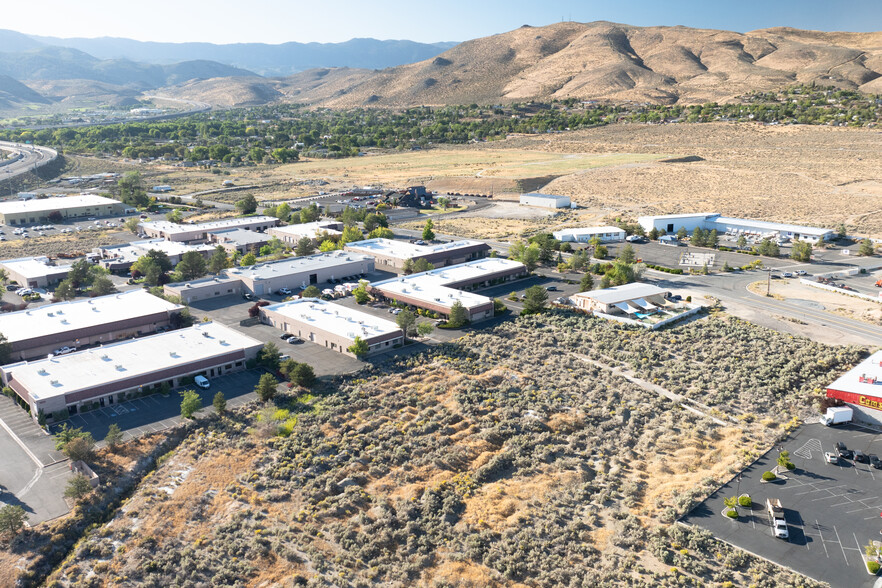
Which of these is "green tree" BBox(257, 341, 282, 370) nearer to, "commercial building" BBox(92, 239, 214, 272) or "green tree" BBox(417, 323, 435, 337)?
"green tree" BBox(417, 323, 435, 337)

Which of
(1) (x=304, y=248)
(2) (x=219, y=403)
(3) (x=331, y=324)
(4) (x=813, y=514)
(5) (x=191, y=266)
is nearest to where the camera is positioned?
(4) (x=813, y=514)

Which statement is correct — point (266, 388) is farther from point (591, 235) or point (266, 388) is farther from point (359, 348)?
point (591, 235)

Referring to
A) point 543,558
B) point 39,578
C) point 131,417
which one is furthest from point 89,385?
point 543,558

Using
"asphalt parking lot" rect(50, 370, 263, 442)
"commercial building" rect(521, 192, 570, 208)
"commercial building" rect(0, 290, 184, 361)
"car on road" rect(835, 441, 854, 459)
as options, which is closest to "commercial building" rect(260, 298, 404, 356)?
"asphalt parking lot" rect(50, 370, 263, 442)

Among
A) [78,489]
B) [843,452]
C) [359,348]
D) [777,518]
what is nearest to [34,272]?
[359,348]

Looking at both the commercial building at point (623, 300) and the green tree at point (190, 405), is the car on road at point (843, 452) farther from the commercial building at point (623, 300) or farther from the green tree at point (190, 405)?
the green tree at point (190, 405)

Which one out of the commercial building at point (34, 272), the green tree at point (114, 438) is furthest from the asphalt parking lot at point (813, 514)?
the commercial building at point (34, 272)

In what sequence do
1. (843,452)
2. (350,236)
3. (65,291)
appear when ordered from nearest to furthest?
(843,452) → (65,291) → (350,236)
